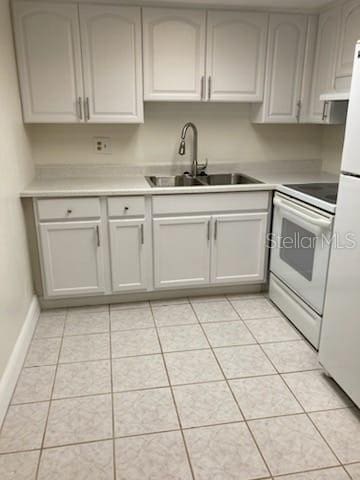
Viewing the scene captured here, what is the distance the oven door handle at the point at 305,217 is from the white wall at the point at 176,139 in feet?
2.59

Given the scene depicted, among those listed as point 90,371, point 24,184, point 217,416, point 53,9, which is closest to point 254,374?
point 217,416

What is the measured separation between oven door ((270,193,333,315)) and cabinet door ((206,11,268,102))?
86cm

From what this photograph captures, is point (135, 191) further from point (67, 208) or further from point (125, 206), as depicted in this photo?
point (67, 208)

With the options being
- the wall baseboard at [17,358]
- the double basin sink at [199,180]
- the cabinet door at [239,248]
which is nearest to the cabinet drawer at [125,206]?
the double basin sink at [199,180]

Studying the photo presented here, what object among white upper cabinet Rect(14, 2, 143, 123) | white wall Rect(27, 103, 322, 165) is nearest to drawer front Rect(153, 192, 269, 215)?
white wall Rect(27, 103, 322, 165)

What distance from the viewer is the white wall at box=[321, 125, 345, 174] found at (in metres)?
3.23

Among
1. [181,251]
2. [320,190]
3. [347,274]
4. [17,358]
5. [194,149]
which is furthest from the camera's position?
[194,149]

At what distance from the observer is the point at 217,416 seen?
191cm

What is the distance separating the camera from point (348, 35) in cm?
261

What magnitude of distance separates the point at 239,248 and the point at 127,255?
0.86 metres

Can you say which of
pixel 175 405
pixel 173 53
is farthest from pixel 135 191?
pixel 175 405

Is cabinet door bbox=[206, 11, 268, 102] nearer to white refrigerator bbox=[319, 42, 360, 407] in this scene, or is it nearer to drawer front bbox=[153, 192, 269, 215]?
drawer front bbox=[153, 192, 269, 215]

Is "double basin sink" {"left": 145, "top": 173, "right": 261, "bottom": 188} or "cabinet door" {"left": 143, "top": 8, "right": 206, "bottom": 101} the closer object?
"cabinet door" {"left": 143, "top": 8, "right": 206, "bottom": 101}

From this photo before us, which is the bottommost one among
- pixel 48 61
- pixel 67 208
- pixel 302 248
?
pixel 302 248
